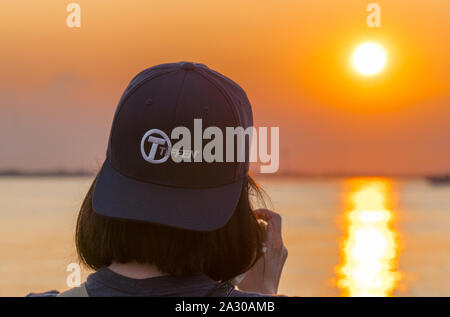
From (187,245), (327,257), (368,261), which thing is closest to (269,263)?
(187,245)

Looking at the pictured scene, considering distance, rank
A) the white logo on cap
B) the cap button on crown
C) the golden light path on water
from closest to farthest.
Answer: the white logo on cap → the cap button on crown → the golden light path on water

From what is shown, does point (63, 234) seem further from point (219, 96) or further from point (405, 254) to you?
point (219, 96)

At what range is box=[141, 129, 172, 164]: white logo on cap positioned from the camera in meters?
1.25

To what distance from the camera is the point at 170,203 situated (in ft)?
4.17

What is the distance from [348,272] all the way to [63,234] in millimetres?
9537

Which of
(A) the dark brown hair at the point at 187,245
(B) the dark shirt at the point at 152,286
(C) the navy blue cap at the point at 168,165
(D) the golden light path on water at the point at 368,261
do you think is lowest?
(D) the golden light path on water at the point at 368,261

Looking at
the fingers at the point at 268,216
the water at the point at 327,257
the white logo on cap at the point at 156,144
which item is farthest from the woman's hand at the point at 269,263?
the water at the point at 327,257

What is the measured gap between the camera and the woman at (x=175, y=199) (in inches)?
49.5

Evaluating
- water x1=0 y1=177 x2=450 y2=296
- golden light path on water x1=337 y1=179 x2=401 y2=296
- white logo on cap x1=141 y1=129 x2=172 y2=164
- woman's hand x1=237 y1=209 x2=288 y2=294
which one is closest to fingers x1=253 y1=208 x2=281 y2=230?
woman's hand x1=237 y1=209 x2=288 y2=294

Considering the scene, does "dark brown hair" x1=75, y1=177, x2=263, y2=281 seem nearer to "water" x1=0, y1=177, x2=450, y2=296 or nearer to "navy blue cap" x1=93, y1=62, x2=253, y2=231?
"navy blue cap" x1=93, y1=62, x2=253, y2=231

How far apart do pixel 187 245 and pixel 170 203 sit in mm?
86

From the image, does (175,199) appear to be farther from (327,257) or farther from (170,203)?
(327,257)

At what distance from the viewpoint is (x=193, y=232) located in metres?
1.27

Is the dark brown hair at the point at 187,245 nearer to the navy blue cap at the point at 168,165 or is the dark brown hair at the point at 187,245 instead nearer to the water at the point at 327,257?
the navy blue cap at the point at 168,165
